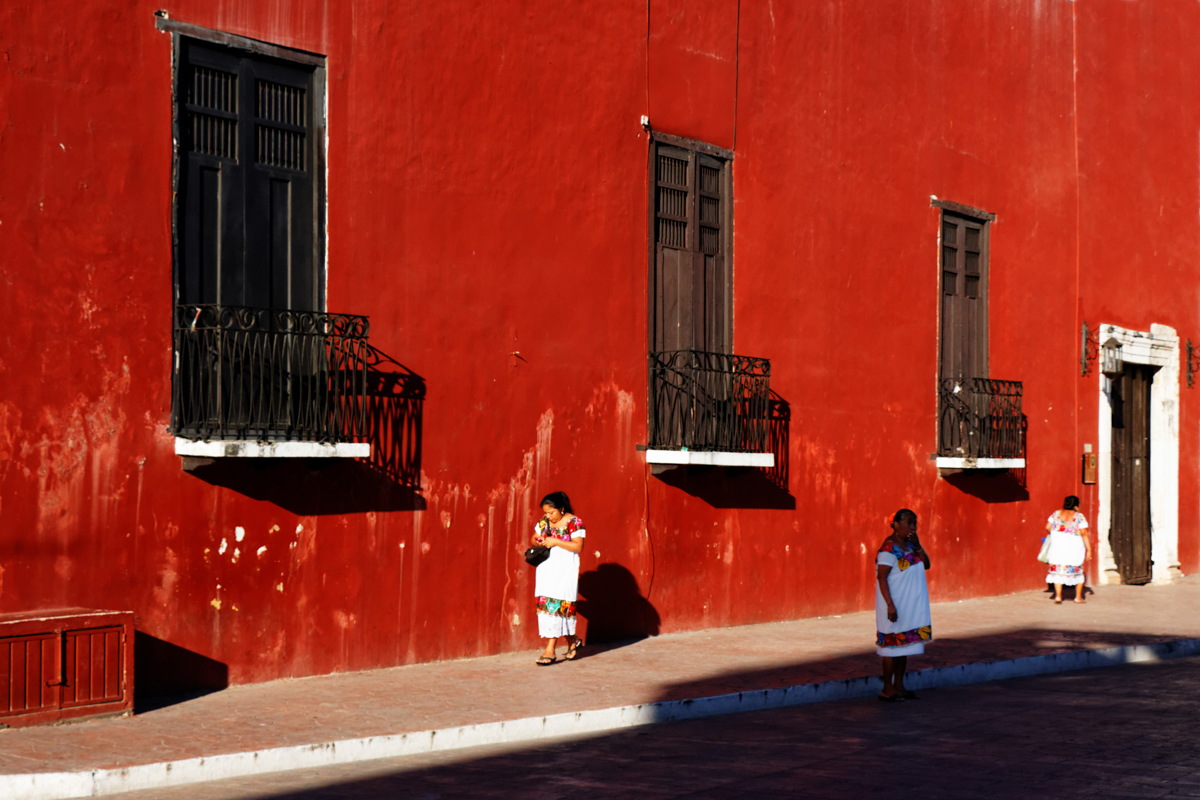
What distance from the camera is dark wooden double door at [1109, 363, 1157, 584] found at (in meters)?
18.9

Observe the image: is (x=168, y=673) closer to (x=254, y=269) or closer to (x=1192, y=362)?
(x=254, y=269)

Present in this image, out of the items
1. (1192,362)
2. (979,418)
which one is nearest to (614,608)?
(979,418)

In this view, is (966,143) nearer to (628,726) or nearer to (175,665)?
(628,726)

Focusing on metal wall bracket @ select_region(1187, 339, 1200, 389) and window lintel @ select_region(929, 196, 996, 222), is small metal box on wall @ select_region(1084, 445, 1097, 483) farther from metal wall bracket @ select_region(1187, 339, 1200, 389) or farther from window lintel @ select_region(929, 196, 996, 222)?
window lintel @ select_region(929, 196, 996, 222)

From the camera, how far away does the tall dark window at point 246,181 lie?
956 cm

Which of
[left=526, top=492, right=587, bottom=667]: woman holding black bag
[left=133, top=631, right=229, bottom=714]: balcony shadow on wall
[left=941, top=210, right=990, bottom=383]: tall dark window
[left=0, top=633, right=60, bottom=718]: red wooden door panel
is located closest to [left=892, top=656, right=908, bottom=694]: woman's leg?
[left=526, top=492, right=587, bottom=667]: woman holding black bag

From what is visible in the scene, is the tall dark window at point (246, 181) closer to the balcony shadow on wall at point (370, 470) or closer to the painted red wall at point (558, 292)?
the painted red wall at point (558, 292)

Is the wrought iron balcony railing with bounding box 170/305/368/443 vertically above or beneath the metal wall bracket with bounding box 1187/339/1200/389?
beneath

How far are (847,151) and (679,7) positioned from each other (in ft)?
9.15

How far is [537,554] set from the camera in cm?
1094

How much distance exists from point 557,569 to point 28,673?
4.15 metres

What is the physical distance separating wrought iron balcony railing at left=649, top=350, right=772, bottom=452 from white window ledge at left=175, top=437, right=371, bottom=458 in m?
3.65

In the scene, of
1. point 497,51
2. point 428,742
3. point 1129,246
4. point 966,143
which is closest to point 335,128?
point 497,51

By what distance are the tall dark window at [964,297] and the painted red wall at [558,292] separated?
28cm
